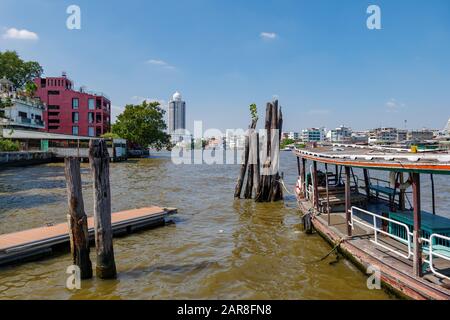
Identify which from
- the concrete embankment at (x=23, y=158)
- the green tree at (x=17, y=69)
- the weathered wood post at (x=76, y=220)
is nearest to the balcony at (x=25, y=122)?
the concrete embankment at (x=23, y=158)

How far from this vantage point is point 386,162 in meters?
8.16

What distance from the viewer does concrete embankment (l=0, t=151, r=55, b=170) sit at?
1730 inches

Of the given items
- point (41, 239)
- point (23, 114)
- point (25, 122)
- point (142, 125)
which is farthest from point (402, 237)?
point (142, 125)

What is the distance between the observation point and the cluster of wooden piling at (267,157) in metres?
21.0

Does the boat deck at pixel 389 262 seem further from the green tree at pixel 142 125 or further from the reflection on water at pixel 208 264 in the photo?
the green tree at pixel 142 125

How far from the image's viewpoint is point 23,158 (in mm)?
48344

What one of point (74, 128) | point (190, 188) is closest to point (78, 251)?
point (190, 188)

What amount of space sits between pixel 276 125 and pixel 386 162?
43.2 ft

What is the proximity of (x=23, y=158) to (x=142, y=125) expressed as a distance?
38.0 m

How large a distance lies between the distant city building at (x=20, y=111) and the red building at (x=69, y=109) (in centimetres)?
636

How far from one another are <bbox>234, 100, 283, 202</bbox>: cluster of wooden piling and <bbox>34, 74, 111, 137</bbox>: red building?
220ft

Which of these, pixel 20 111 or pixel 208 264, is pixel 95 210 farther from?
pixel 20 111

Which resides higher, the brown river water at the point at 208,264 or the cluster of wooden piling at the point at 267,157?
the cluster of wooden piling at the point at 267,157

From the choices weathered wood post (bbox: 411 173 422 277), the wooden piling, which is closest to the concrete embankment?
the wooden piling
